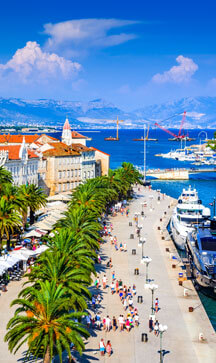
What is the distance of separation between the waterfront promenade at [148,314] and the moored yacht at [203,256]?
1.47 metres

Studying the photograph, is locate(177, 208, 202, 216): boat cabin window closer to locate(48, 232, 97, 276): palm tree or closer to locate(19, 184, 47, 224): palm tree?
locate(19, 184, 47, 224): palm tree

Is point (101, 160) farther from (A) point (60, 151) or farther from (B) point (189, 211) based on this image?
(B) point (189, 211)

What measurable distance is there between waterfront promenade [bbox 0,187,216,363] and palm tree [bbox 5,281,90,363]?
4.77m

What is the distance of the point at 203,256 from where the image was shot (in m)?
49.1

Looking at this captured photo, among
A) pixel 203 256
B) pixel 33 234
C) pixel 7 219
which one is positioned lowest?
pixel 203 256

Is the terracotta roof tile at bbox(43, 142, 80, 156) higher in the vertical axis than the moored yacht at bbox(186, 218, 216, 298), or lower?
higher

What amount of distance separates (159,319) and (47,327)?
14.8 metres

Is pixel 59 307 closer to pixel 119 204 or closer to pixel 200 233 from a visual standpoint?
pixel 200 233

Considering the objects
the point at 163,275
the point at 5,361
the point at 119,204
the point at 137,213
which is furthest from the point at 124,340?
the point at 119,204

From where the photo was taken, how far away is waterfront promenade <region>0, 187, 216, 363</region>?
108 feet

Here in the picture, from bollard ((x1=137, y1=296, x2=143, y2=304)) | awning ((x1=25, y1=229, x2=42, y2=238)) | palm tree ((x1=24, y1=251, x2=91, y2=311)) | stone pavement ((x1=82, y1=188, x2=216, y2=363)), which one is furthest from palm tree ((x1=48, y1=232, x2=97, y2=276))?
awning ((x1=25, y1=229, x2=42, y2=238))

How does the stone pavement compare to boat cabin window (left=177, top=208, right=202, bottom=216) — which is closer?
the stone pavement

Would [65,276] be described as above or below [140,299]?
above

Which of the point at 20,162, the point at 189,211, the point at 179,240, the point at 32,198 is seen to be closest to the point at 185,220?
the point at 179,240
